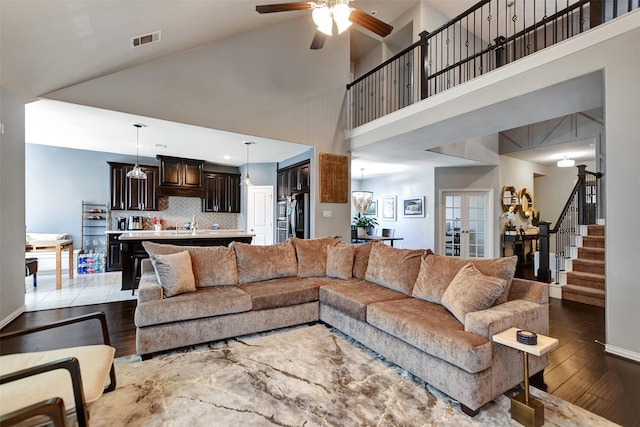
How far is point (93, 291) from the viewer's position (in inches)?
187

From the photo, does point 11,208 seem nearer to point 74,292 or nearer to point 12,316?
point 12,316

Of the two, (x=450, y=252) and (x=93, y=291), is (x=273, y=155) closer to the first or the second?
(x=93, y=291)

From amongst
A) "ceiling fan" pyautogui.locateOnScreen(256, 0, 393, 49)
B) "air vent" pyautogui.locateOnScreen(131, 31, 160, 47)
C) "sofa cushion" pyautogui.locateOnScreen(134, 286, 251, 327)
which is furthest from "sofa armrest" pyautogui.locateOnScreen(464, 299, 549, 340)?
"air vent" pyautogui.locateOnScreen(131, 31, 160, 47)

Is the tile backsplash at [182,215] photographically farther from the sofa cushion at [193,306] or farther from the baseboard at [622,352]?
the baseboard at [622,352]

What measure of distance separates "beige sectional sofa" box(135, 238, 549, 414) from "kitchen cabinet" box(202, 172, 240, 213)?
4900 mm

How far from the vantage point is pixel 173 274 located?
2869mm

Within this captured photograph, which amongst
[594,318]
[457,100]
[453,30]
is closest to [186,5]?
[457,100]

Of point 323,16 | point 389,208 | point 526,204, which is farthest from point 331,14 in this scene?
point 526,204

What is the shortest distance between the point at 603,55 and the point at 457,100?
54.6 inches

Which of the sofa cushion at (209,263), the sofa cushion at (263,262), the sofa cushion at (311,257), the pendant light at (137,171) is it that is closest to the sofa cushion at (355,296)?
the sofa cushion at (311,257)

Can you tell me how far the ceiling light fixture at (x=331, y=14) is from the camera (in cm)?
246

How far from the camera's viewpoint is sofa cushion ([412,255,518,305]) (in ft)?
7.51

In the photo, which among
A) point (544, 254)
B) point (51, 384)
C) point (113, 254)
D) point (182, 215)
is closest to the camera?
point (51, 384)

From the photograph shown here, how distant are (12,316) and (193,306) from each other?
266cm
